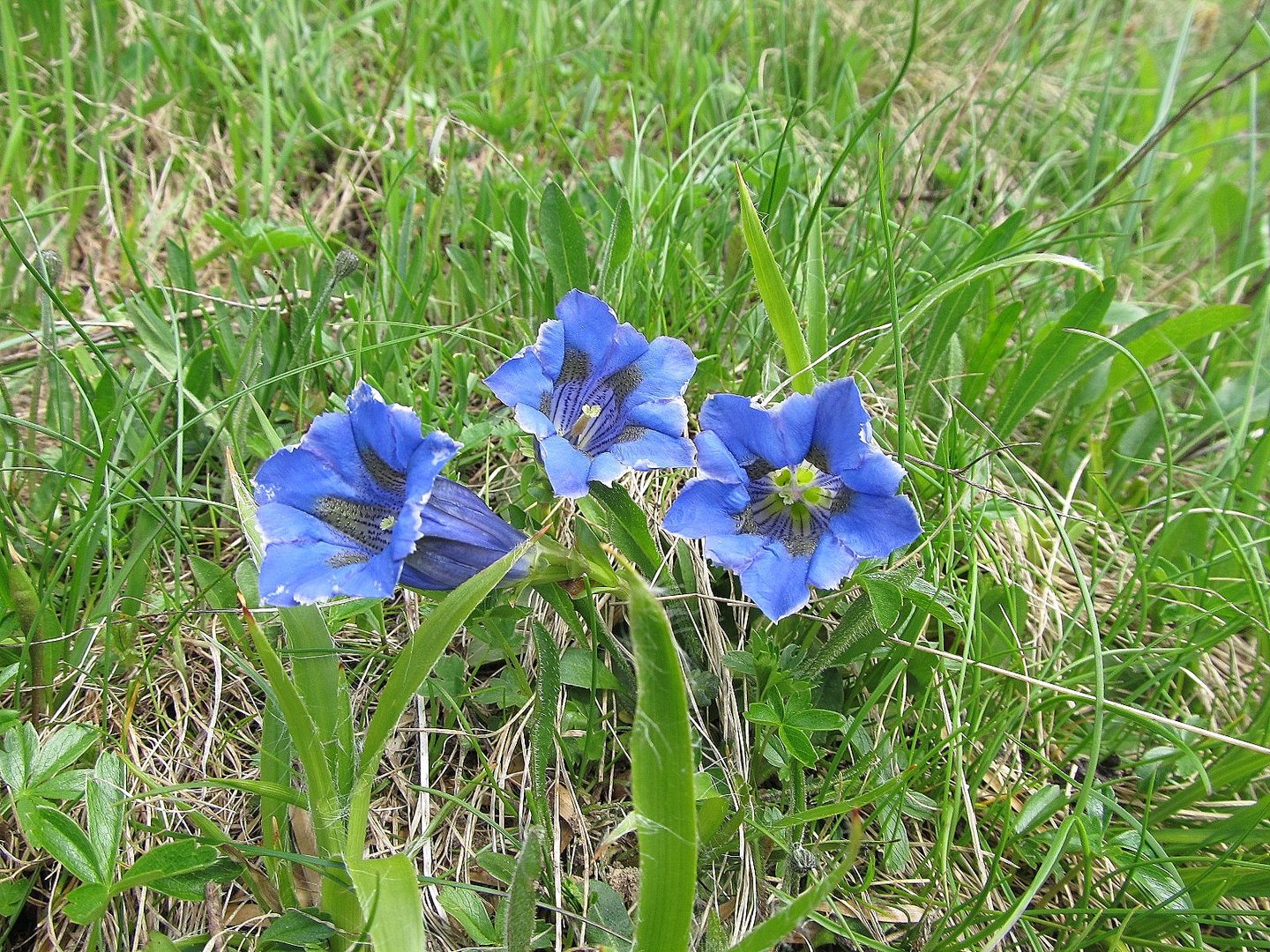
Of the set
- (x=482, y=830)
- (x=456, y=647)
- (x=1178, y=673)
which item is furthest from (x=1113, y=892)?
(x=456, y=647)

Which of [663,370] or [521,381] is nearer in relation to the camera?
[521,381]

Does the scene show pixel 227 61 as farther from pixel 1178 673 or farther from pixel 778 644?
pixel 1178 673

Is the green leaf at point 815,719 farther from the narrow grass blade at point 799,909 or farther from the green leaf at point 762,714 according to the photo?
the narrow grass blade at point 799,909

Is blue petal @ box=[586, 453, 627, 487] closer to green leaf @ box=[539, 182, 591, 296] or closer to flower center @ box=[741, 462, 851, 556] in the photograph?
flower center @ box=[741, 462, 851, 556]

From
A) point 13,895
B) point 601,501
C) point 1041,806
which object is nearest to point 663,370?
point 601,501

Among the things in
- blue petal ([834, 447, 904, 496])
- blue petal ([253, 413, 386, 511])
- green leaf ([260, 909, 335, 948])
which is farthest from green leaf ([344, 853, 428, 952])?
blue petal ([834, 447, 904, 496])

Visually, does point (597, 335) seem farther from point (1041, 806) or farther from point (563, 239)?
point (1041, 806)
